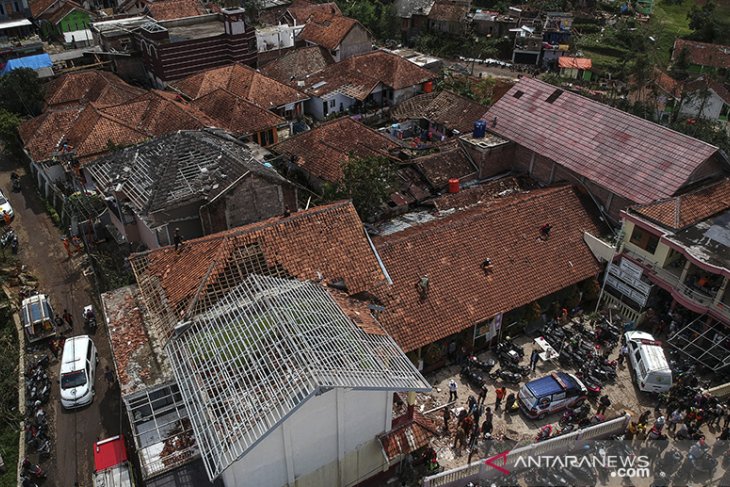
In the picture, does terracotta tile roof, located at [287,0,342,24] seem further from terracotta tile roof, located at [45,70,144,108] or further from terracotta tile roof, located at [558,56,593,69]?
terracotta tile roof, located at [45,70,144,108]

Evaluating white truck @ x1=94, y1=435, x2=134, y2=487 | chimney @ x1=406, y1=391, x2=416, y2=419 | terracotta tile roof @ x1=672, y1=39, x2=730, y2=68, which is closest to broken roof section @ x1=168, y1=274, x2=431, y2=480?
chimney @ x1=406, y1=391, x2=416, y2=419

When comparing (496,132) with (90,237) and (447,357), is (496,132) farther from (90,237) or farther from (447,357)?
(90,237)

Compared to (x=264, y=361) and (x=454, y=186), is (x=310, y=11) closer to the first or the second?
(x=454, y=186)

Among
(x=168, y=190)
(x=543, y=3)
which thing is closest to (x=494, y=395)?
(x=168, y=190)

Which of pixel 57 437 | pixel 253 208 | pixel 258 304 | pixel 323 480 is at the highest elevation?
pixel 258 304

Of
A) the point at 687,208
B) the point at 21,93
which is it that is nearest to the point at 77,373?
the point at 687,208

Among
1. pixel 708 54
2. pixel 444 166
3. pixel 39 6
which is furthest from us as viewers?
pixel 39 6

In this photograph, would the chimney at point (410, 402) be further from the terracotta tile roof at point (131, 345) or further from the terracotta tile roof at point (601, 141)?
the terracotta tile roof at point (601, 141)
